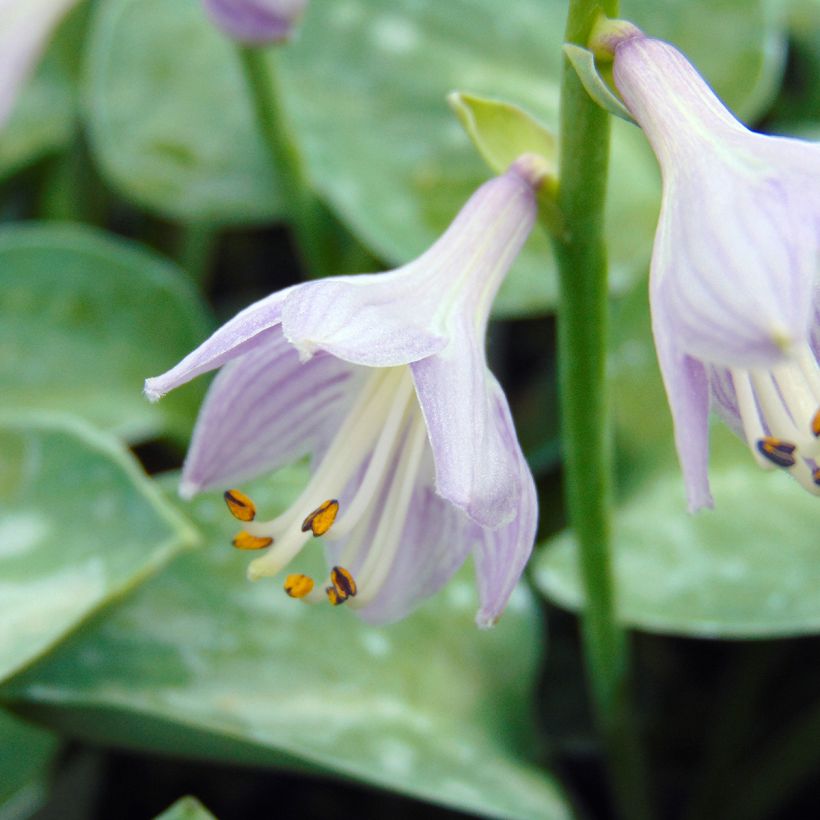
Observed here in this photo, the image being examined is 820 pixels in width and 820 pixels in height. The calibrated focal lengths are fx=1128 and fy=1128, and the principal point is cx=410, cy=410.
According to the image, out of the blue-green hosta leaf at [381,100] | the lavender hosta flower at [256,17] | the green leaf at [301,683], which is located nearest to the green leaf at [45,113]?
the blue-green hosta leaf at [381,100]

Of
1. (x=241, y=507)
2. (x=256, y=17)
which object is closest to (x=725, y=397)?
(x=241, y=507)

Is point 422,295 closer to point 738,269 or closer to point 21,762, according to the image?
point 738,269

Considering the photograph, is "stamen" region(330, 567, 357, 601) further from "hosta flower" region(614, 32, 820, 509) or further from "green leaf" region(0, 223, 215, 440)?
"green leaf" region(0, 223, 215, 440)

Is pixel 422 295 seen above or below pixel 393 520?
above

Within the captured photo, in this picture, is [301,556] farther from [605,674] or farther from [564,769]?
[564,769]

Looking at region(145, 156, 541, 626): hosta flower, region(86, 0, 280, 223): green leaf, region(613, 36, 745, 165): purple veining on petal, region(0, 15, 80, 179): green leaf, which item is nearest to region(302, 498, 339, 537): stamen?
region(145, 156, 541, 626): hosta flower

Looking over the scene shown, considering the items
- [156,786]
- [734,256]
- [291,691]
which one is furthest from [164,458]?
[734,256]

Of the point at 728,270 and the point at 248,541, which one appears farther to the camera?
the point at 248,541
